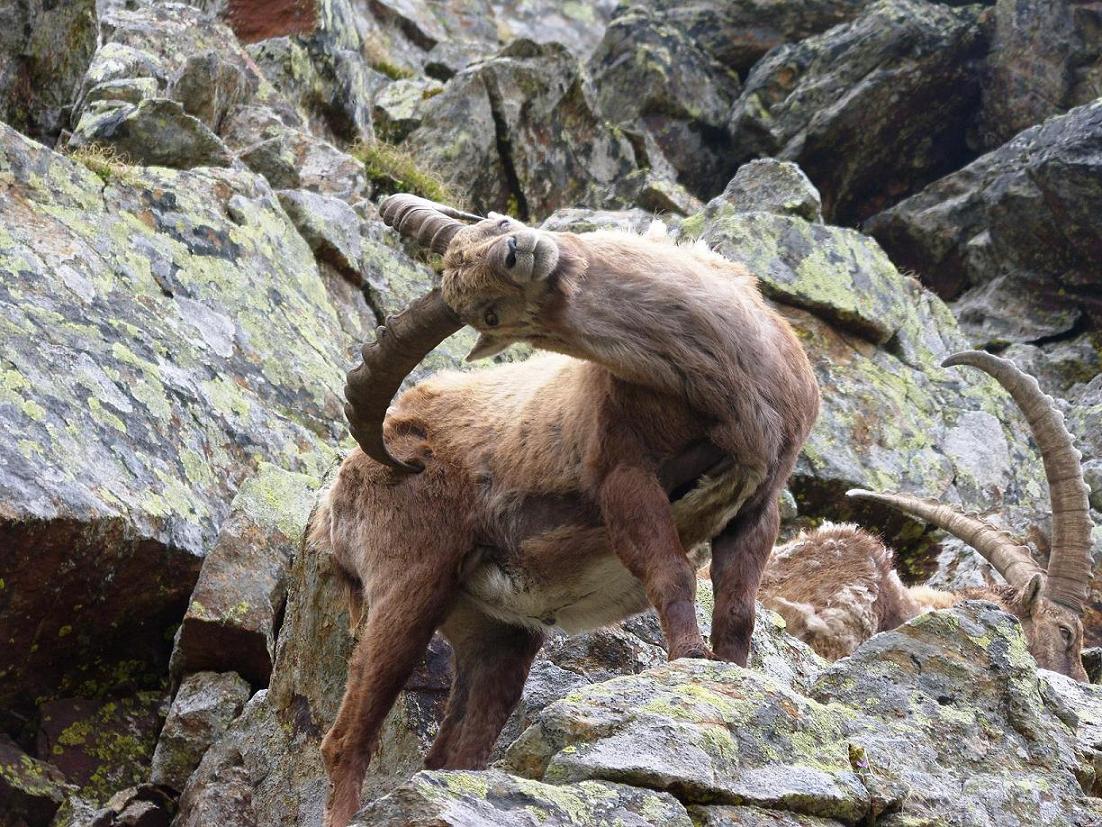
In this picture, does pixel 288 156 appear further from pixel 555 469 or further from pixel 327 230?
pixel 555 469

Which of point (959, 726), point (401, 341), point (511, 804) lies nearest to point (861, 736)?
point (959, 726)

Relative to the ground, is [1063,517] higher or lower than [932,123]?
lower

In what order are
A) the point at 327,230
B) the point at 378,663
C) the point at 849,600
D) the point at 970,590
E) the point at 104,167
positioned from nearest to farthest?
the point at 378,663 < the point at 849,600 < the point at 970,590 < the point at 104,167 < the point at 327,230

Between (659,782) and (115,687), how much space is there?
191 inches

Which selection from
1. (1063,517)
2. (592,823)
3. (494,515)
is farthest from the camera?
(1063,517)

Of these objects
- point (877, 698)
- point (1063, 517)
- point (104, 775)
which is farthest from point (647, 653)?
point (1063, 517)

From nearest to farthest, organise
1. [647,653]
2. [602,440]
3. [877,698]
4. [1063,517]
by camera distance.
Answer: [877,698], [602,440], [647,653], [1063,517]

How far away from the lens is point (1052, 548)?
1073 cm

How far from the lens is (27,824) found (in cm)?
700

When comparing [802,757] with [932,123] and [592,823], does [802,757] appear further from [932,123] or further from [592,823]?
[932,123]

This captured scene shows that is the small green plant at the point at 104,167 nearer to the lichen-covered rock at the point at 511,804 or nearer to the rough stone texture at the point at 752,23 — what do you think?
the lichen-covered rock at the point at 511,804

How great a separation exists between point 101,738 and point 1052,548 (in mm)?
7293

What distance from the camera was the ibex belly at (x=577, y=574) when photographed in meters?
6.34

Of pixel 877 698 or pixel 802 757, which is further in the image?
pixel 877 698
